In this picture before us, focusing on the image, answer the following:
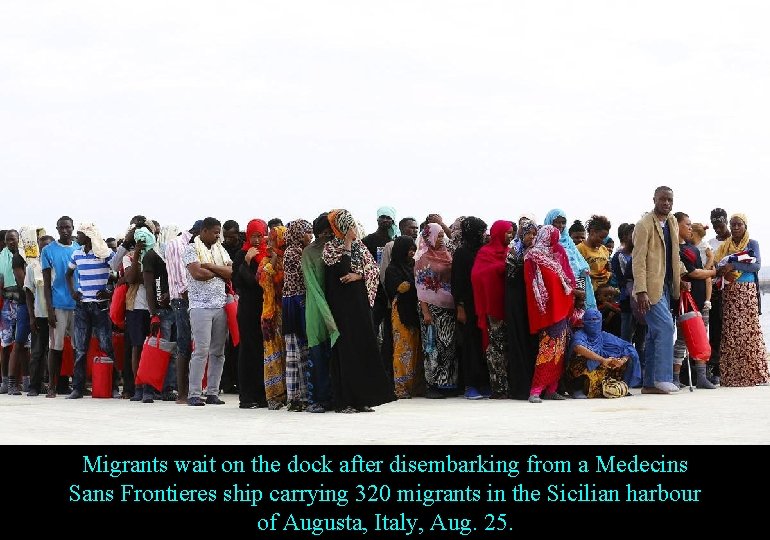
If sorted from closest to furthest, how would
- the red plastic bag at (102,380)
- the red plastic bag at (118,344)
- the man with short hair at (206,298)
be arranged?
1. the man with short hair at (206,298)
2. the red plastic bag at (102,380)
3. the red plastic bag at (118,344)

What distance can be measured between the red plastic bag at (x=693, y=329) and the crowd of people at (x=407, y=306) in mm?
70

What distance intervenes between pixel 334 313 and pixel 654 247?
135 inches

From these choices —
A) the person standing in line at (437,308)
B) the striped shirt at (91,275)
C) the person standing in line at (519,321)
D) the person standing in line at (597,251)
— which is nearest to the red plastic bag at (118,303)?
the striped shirt at (91,275)

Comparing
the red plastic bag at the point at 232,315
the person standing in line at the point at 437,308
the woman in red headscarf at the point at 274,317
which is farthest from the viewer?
the person standing in line at the point at 437,308

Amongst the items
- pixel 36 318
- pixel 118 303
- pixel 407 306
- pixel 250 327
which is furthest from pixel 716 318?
→ pixel 36 318

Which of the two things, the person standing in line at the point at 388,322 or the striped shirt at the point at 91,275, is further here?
the striped shirt at the point at 91,275

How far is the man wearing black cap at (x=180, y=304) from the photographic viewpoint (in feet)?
40.7

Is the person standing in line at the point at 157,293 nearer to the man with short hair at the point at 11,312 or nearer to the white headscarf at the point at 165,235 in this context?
the white headscarf at the point at 165,235

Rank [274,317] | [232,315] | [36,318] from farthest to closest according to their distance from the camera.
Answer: [36,318] < [232,315] < [274,317]

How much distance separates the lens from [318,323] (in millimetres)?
11047

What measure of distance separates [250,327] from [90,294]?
8.37 feet

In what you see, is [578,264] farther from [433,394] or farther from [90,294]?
[90,294]

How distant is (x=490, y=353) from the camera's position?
12.5 m

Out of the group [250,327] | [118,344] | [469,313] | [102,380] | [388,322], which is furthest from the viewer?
[118,344]
